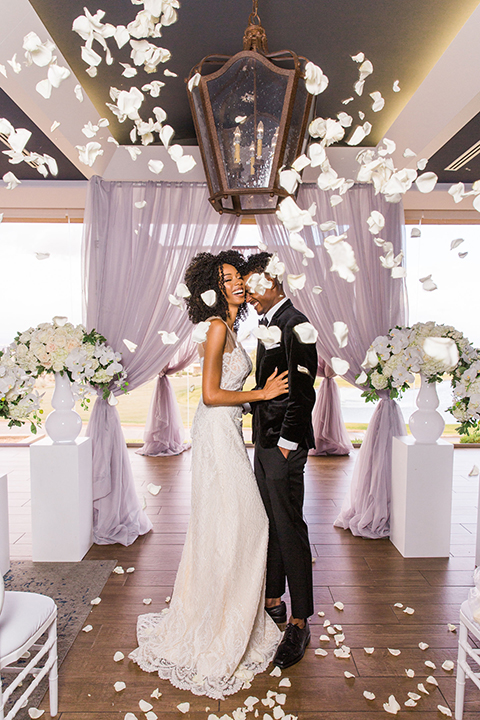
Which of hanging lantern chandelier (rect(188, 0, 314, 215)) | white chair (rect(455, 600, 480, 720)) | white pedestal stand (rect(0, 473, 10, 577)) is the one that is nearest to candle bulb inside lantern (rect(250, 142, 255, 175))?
hanging lantern chandelier (rect(188, 0, 314, 215))

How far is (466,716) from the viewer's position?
→ 1.95m

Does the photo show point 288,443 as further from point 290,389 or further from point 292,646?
point 292,646

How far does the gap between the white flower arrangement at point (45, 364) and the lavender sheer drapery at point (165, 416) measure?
277 cm

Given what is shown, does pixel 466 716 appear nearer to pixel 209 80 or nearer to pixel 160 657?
pixel 160 657

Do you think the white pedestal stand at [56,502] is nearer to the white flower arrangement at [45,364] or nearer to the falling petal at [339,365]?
the white flower arrangement at [45,364]

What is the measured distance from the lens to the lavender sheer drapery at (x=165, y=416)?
6180 mm

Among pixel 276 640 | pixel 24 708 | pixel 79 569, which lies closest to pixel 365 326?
pixel 276 640

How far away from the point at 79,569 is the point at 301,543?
156cm

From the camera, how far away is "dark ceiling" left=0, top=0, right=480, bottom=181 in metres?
2.44

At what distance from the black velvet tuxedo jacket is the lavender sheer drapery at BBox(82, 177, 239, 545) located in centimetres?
153

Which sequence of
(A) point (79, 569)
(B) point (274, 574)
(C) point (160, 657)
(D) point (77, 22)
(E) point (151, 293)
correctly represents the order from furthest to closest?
(E) point (151, 293)
(A) point (79, 569)
(B) point (274, 574)
(C) point (160, 657)
(D) point (77, 22)

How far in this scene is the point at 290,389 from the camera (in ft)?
7.36

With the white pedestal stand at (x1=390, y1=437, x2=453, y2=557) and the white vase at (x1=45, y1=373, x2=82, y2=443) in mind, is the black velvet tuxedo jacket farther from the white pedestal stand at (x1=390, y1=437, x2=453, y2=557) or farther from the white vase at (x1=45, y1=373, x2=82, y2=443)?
the white vase at (x1=45, y1=373, x2=82, y2=443)

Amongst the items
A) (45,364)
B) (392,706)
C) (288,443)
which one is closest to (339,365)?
(288,443)
